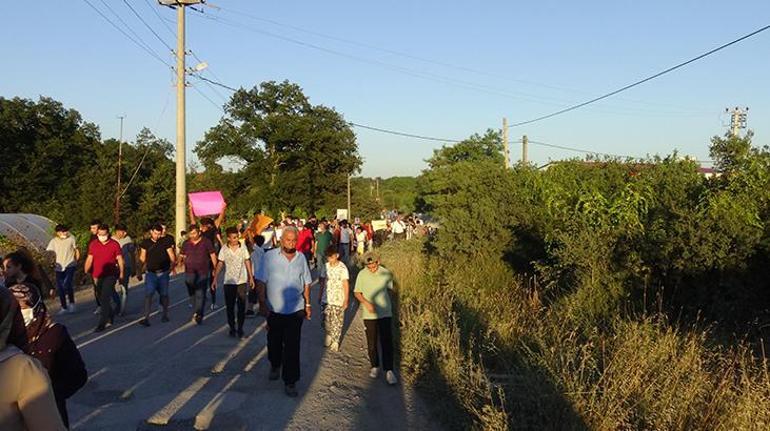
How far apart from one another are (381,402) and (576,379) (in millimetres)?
2012

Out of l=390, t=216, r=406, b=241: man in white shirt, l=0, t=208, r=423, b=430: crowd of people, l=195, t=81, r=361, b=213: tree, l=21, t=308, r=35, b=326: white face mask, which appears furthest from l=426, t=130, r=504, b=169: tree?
l=21, t=308, r=35, b=326: white face mask

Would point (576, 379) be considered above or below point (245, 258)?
below

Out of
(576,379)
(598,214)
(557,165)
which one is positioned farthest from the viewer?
(557,165)

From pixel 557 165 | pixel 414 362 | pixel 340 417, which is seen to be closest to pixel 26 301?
pixel 340 417

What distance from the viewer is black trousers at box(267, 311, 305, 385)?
690 centimetres

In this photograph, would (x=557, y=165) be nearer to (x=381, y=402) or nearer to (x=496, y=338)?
(x=496, y=338)

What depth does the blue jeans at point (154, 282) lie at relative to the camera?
10.6 metres

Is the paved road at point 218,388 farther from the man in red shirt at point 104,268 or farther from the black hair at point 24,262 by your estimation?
the black hair at point 24,262

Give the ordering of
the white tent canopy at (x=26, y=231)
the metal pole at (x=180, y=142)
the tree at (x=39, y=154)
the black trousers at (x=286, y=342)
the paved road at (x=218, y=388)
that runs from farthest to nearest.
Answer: the tree at (x=39, y=154) → the metal pole at (x=180, y=142) → the white tent canopy at (x=26, y=231) → the black trousers at (x=286, y=342) → the paved road at (x=218, y=388)

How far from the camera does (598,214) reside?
13.6 metres

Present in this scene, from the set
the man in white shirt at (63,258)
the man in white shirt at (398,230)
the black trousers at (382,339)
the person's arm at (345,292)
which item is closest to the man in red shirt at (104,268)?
the man in white shirt at (63,258)

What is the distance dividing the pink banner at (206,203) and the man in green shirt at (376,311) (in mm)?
13338

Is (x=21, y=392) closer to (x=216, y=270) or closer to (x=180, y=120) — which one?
(x=216, y=270)

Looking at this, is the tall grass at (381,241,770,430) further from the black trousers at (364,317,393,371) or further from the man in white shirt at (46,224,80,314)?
the man in white shirt at (46,224,80,314)
